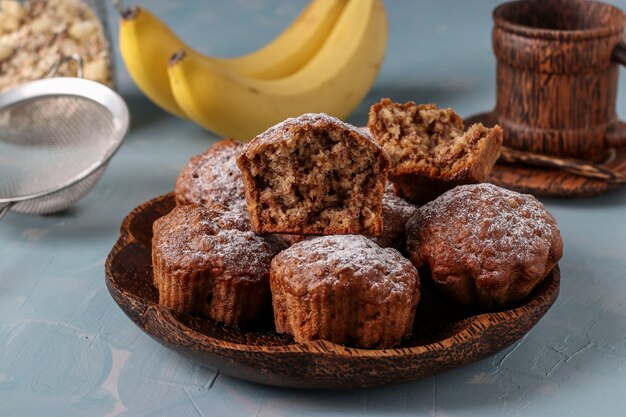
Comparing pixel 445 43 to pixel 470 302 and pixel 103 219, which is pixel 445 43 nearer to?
pixel 103 219

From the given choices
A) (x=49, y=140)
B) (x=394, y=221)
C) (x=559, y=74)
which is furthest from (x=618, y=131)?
(x=49, y=140)

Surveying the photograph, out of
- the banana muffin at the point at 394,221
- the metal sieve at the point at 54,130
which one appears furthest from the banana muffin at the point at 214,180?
the metal sieve at the point at 54,130

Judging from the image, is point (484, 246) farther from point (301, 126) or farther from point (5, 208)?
point (5, 208)

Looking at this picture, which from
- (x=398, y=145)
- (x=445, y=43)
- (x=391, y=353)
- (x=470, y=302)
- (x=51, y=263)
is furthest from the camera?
(x=445, y=43)

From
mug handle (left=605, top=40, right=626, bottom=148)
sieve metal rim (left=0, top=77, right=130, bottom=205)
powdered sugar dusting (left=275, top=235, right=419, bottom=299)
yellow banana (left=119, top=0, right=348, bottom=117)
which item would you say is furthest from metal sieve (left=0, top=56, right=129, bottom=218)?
mug handle (left=605, top=40, right=626, bottom=148)

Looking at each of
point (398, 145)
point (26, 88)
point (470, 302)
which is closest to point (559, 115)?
point (398, 145)

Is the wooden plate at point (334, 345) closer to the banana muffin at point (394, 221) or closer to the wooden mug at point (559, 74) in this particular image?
the banana muffin at point (394, 221)

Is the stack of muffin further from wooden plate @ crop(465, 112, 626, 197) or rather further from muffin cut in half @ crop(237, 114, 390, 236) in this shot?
wooden plate @ crop(465, 112, 626, 197)
